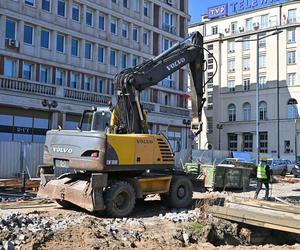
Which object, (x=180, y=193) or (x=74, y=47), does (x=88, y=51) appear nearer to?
(x=74, y=47)

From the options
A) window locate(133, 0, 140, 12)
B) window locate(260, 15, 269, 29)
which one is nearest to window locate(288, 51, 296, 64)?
window locate(260, 15, 269, 29)

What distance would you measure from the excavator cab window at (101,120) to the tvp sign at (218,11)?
237 ft

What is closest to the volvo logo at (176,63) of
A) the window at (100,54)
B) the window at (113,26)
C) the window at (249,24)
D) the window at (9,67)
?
the window at (9,67)

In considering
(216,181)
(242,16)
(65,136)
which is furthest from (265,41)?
(65,136)

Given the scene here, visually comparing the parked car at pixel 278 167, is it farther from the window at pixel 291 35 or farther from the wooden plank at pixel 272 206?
the window at pixel 291 35

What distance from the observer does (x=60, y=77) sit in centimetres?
4369

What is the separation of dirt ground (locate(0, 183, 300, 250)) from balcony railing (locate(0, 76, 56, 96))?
932 inches

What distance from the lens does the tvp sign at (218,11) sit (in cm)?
8416

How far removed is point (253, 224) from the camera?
1307 centimetres

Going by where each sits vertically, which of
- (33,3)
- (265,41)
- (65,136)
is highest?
(265,41)

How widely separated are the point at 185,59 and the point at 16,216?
833 cm

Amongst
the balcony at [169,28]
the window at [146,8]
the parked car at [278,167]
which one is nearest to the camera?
the parked car at [278,167]

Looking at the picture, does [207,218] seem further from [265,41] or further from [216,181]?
[265,41]

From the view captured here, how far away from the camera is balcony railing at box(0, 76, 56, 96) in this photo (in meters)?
37.2
